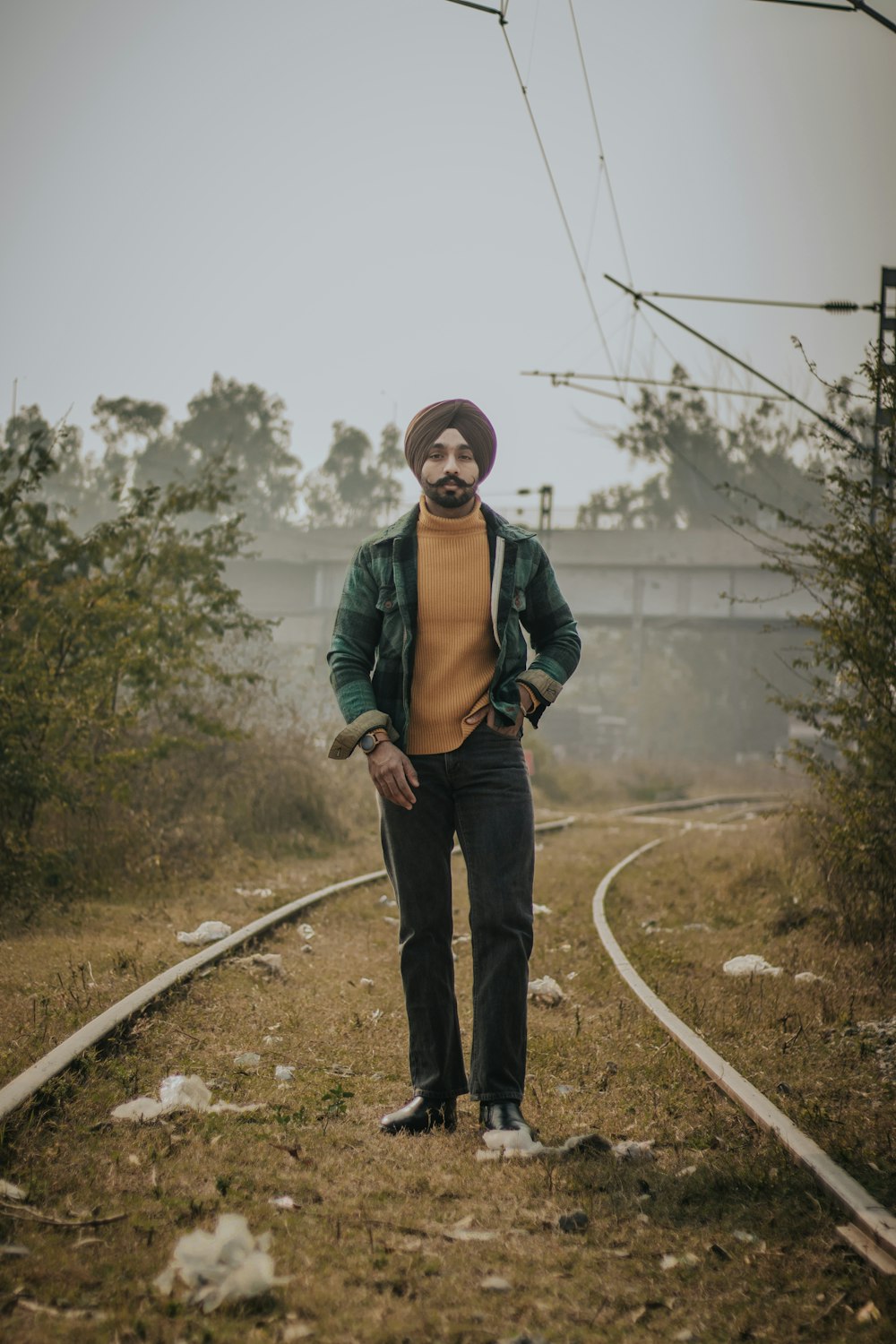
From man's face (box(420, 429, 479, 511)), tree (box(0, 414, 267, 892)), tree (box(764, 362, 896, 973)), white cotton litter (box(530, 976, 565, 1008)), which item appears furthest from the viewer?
tree (box(0, 414, 267, 892))

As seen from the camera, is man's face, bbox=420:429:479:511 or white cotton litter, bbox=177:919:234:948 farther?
white cotton litter, bbox=177:919:234:948

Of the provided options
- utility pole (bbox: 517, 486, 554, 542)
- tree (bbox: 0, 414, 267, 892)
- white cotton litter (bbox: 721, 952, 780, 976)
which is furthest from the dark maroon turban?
utility pole (bbox: 517, 486, 554, 542)

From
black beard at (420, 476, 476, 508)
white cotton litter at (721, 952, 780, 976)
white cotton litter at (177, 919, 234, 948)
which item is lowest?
white cotton litter at (721, 952, 780, 976)

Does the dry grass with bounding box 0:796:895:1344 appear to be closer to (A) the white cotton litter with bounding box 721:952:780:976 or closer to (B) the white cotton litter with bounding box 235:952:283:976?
(B) the white cotton litter with bounding box 235:952:283:976

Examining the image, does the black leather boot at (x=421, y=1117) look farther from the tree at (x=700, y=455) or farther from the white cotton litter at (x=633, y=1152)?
the tree at (x=700, y=455)

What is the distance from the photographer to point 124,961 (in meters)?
6.29

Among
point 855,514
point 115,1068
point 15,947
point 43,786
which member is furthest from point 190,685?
point 115,1068

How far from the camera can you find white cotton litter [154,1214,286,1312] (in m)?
2.63

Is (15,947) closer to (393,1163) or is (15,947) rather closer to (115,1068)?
(115,1068)

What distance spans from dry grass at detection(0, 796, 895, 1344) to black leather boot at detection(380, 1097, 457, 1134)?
0.19 feet

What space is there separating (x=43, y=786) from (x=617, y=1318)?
706 centimetres

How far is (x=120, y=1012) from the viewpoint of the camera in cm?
508

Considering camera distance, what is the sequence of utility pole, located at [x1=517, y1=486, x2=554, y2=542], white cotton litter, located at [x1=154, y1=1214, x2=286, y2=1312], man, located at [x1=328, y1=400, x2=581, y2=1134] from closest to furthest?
white cotton litter, located at [x1=154, y1=1214, x2=286, y2=1312]
man, located at [x1=328, y1=400, x2=581, y2=1134]
utility pole, located at [x1=517, y1=486, x2=554, y2=542]

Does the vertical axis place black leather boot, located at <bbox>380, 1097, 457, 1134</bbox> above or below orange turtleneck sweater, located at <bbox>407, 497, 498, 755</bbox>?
below
